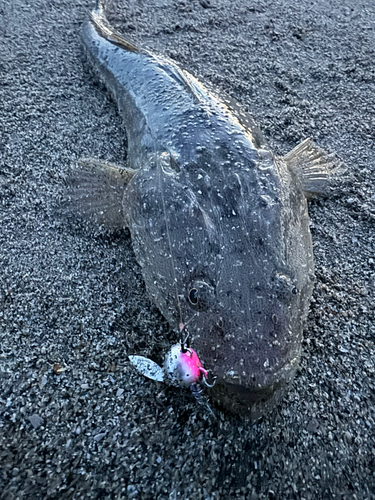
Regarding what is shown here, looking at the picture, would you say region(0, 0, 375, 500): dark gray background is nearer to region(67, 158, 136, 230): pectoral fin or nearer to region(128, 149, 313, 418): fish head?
region(67, 158, 136, 230): pectoral fin

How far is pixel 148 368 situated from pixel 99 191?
1467mm

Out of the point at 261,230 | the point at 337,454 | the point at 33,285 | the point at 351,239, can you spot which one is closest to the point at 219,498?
the point at 337,454

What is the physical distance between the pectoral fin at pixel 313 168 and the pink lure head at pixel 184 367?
162 centimetres

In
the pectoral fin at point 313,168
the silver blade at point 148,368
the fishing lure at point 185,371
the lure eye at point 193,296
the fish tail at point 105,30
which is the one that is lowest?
the silver blade at point 148,368

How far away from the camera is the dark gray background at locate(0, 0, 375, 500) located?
1796mm

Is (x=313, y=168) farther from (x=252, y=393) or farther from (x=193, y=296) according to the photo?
(x=252, y=393)

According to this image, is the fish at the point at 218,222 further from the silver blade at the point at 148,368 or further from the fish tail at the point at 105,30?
the fish tail at the point at 105,30

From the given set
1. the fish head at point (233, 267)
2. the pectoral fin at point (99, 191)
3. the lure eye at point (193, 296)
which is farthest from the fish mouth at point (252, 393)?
the pectoral fin at point (99, 191)

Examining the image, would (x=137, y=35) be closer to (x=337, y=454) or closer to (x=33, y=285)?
(x=33, y=285)

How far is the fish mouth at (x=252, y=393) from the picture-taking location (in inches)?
69.6

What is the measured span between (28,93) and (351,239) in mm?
3263

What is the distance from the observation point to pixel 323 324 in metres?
2.33

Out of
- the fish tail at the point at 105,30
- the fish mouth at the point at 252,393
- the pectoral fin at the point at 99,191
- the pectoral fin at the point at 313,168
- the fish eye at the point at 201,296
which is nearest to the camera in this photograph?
the fish mouth at the point at 252,393

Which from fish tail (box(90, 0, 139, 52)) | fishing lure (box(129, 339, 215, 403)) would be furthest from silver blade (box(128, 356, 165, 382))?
fish tail (box(90, 0, 139, 52))
